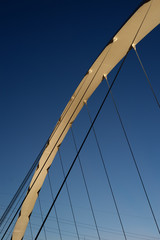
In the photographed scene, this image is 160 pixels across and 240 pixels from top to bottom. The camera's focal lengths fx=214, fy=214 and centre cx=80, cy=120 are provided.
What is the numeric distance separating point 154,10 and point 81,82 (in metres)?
4.85

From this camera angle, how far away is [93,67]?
1059 centimetres

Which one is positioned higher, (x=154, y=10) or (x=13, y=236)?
(x=154, y=10)

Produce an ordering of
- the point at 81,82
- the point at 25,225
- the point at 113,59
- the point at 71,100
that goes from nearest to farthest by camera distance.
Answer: the point at 113,59 → the point at 81,82 → the point at 71,100 → the point at 25,225

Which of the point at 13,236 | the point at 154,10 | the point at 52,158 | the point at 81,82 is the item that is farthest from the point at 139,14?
the point at 13,236

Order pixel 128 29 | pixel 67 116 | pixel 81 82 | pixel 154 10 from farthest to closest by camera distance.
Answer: pixel 67 116 → pixel 81 82 → pixel 128 29 → pixel 154 10

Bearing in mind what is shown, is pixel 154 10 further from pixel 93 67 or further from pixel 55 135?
pixel 55 135

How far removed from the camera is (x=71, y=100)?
12477 millimetres

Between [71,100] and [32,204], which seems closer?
[71,100]

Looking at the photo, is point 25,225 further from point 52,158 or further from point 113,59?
point 113,59

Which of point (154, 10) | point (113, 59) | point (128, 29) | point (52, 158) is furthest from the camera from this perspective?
point (52, 158)

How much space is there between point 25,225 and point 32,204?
1.85 m

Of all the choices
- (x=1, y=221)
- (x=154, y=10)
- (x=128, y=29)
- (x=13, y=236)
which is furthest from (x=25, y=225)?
(x=154, y=10)

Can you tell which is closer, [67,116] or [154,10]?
[154,10]

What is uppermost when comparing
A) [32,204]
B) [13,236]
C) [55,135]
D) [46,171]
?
[55,135]
